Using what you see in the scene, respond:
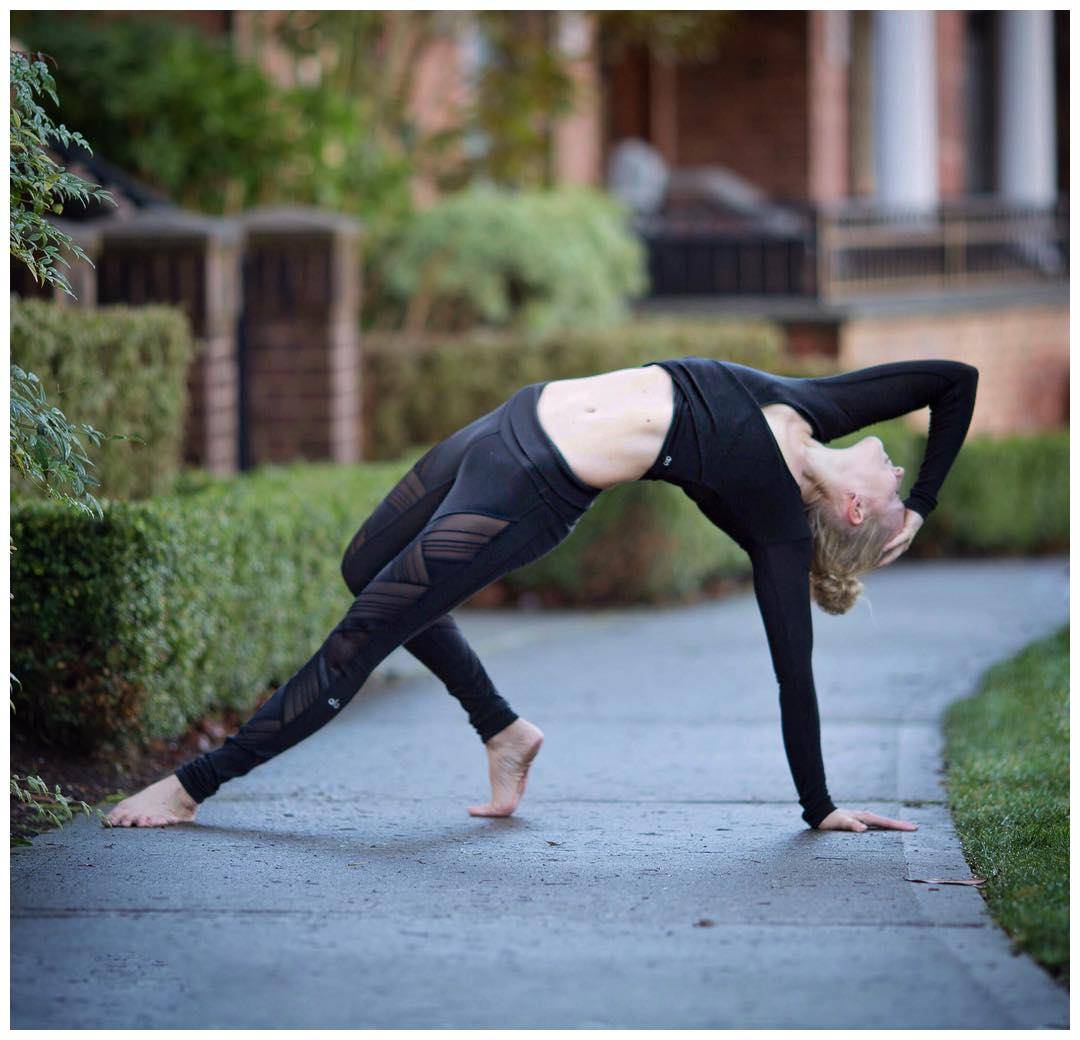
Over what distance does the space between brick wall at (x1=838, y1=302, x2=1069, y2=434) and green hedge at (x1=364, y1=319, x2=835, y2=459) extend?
4.79 m

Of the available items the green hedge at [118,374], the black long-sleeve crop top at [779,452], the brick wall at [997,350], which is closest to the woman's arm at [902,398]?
the black long-sleeve crop top at [779,452]

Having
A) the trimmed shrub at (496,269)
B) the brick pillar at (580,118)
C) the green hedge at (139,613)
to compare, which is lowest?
the green hedge at (139,613)

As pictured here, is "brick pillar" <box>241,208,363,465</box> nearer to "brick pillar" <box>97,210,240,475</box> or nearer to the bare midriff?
"brick pillar" <box>97,210,240,475</box>

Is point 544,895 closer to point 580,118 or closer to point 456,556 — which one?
point 456,556

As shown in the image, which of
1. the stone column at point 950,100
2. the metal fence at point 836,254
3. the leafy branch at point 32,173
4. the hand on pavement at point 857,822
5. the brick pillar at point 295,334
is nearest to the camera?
the leafy branch at point 32,173

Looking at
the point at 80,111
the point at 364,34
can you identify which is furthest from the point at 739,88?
the point at 80,111

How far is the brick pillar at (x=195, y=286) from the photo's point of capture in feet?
28.9

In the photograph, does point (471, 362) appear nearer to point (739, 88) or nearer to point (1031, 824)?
point (1031, 824)

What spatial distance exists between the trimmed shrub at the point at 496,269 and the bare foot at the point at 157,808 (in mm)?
8776

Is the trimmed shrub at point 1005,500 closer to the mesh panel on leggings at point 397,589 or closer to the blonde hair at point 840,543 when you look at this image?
the blonde hair at point 840,543

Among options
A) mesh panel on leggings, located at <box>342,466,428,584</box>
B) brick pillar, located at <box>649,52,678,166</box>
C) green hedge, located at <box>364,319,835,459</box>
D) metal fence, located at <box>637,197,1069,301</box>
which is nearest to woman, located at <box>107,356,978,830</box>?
mesh panel on leggings, located at <box>342,466,428,584</box>

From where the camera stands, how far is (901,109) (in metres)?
20.8

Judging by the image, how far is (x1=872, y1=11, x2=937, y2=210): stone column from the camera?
2053 centimetres

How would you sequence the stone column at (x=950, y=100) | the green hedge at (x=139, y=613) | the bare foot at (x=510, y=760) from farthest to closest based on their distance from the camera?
the stone column at (x=950, y=100)
the green hedge at (x=139, y=613)
the bare foot at (x=510, y=760)
